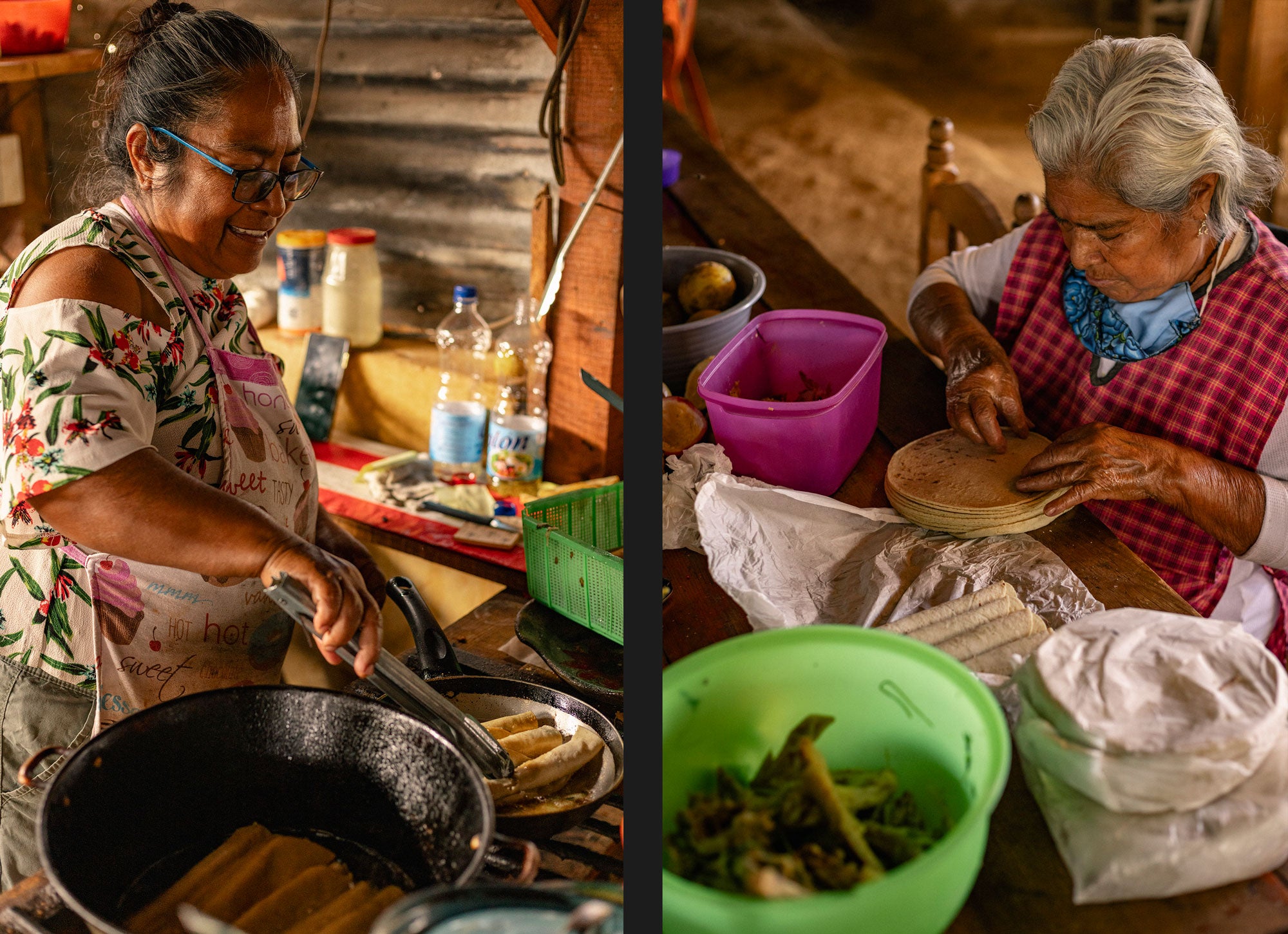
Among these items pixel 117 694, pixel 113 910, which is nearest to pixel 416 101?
pixel 117 694

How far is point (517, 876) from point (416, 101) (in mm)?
2391

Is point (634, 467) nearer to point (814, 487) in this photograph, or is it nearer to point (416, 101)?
point (814, 487)

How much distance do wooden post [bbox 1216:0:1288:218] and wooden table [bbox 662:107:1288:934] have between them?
4.22ft

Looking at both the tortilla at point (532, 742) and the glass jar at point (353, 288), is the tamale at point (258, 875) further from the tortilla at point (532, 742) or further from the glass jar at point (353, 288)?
the glass jar at point (353, 288)

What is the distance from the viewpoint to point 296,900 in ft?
2.98

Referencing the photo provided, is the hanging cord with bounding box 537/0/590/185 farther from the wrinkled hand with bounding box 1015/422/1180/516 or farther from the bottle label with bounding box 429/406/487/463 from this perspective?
the wrinkled hand with bounding box 1015/422/1180/516

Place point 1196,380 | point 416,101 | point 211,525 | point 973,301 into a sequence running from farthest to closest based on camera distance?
1. point 416,101
2. point 973,301
3. point 1196,380
4. point 211,525

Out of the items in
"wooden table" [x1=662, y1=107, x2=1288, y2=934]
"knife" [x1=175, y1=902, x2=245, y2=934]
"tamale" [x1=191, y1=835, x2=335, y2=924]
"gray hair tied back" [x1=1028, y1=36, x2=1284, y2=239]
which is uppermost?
"gray hair tied back" [x1=1028, y1=36, x2=1284, y2=239]

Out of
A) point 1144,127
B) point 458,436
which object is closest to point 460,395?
point 458,436

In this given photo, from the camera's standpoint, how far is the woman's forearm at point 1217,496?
137 centimetres

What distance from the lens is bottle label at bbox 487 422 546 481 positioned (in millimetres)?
2539

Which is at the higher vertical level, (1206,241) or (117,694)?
(1206,241)

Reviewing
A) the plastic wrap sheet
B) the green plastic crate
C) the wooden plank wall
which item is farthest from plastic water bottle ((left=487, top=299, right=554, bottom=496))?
the plastic wrap sheet

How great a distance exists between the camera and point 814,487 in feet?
4.62
